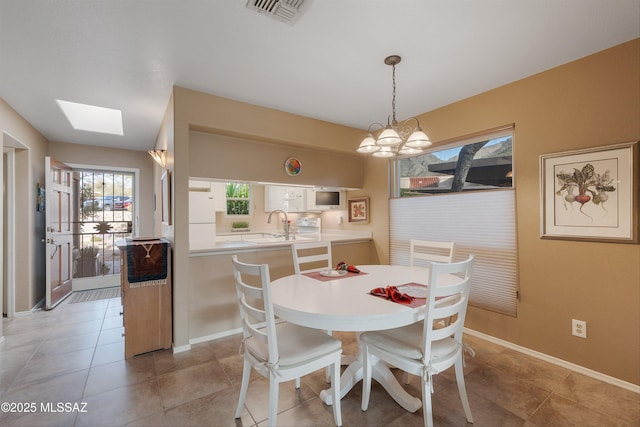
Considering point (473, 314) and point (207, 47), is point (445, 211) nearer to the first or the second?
point (473, 314)

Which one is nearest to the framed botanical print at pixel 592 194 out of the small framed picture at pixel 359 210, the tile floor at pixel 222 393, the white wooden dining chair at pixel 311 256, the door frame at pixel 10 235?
the tile floor at pixel 222 393

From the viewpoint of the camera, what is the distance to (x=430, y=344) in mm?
1520

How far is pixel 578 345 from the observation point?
2.21 metres

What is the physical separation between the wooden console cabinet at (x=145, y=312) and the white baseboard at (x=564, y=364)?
9.89 ft

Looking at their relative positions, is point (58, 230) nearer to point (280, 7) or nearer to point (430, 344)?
point (280, 7)

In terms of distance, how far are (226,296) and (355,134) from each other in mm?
2581

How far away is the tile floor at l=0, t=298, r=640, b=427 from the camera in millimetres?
1692

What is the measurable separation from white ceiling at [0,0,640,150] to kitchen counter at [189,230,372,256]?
1.52 m

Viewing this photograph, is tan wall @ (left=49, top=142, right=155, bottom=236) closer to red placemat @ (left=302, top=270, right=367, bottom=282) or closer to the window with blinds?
red placemat @ (left=302, top=270, right=367, bottom=282)

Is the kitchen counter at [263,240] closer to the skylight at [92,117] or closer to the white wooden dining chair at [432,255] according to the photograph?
the white wooden dining chair at [432,255]

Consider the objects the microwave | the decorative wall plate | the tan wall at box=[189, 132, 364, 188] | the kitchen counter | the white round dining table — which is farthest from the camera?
the microwave

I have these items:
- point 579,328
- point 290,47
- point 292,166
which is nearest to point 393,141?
point 290,47

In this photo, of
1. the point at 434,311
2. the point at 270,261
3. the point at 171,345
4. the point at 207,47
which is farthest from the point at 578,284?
the point at 171,345

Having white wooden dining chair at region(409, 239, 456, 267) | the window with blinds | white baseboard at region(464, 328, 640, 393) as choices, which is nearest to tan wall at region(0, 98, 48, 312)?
white wooden dining chair at region(409, 239, 456, 267)
